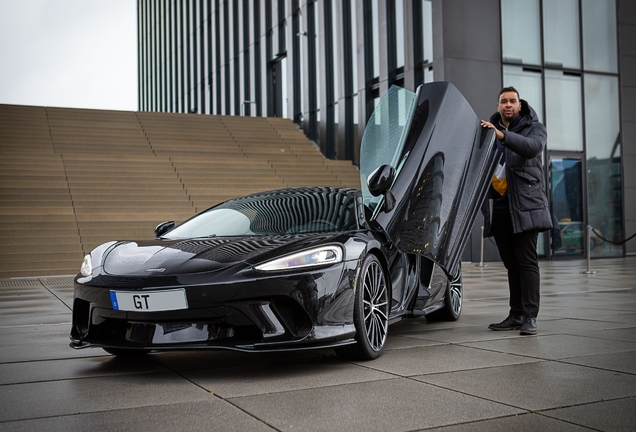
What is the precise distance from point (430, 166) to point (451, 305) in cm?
175

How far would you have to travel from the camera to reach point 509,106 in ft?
18.9

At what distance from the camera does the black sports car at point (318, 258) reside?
399 centimetres

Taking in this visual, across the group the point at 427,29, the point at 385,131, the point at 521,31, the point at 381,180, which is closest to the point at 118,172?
the point at 427,29

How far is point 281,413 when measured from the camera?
3199 mm

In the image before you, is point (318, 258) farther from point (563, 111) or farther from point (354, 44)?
point (354, 44)

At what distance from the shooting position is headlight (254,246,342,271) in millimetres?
4070

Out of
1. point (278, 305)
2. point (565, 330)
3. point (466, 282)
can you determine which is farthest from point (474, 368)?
point (466, 282)

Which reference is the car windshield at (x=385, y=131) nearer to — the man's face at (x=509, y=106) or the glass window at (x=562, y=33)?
the man's face at (x=509, y=106)

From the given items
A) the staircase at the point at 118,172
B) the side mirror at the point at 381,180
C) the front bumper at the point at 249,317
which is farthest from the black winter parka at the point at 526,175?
the staircase at the point at 118,172

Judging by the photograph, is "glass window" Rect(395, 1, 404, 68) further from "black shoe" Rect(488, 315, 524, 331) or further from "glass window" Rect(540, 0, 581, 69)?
"black shoe" Rect(488, 315, 524, 331)

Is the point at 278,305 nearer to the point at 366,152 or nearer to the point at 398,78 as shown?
the point at 366,152

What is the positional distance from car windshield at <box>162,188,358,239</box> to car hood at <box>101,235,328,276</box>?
0.27 metres

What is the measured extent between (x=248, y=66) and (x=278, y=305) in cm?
3032

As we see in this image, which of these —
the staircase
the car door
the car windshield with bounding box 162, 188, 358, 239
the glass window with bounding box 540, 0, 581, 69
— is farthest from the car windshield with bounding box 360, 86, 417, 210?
the glass window with bounding box 540, 0, 581, 69
